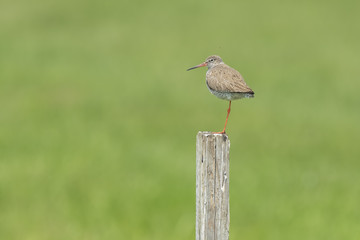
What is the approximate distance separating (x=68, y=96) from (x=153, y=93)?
367cm

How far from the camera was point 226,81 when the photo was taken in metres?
6.79

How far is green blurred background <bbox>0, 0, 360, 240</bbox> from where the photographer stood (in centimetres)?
1442

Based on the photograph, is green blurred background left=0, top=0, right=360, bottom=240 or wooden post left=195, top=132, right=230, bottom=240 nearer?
wooden post left=195, top=132, right=230, bottom=240

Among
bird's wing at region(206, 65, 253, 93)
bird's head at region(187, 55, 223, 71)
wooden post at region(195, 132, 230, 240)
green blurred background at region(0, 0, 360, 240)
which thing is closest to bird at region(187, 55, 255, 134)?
bird's wing at region(206, 65, 253, 93)

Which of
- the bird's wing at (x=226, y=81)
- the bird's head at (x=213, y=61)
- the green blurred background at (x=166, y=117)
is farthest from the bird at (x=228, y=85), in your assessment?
the green blurred background at (x=166, y=117)

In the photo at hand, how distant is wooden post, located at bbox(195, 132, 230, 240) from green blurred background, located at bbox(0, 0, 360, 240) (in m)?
7.71

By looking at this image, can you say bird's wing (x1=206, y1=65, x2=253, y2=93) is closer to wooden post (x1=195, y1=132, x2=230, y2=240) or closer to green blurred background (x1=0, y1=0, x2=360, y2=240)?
wooden post (x1=195, y1=132, x2=230, y2=240)

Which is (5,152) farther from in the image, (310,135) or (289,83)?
(289,83)

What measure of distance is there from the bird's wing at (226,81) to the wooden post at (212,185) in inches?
50.8

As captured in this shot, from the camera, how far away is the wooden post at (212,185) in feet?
18.0

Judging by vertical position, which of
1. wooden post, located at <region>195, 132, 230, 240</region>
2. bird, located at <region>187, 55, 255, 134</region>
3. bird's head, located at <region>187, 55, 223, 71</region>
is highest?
bird's head, located at <region>187, 55, 223, 71</region>

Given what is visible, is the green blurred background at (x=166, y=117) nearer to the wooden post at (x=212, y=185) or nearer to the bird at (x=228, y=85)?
the bird at (x=228, y=85)

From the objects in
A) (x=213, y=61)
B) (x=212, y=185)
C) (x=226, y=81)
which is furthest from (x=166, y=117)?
(x=212, y=185)

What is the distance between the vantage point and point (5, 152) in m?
18.2
